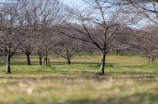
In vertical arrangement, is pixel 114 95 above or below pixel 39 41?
below

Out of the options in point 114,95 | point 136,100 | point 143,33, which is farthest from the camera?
point 143,33

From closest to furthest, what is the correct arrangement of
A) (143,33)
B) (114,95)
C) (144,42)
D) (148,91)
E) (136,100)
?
(136,100) → (114,95) → (148,91) → (143,33) → (144,42)

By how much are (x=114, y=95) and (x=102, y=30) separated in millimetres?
12146

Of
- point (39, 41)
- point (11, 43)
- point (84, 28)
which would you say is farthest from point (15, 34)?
point (84, 28)

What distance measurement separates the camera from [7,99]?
15.8ft

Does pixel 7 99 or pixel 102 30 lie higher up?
pixel 102 30

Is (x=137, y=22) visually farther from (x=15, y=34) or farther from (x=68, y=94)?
(x=68, y=94)

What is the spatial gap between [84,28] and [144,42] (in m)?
4.80

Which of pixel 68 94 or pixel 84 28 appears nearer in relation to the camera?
pixel 68 94

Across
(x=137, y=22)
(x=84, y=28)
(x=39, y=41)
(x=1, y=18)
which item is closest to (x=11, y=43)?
(x=1, y=18)

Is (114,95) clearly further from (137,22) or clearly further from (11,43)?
(11,43)

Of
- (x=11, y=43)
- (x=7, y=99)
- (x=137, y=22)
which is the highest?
(x=137, y=22)

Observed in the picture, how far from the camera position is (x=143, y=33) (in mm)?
14883

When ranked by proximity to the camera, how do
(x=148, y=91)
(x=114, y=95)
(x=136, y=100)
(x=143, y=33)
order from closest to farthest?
(x=136, y=100), (x=114, y=95), (x=148, y=91), (x=143, y=33)
